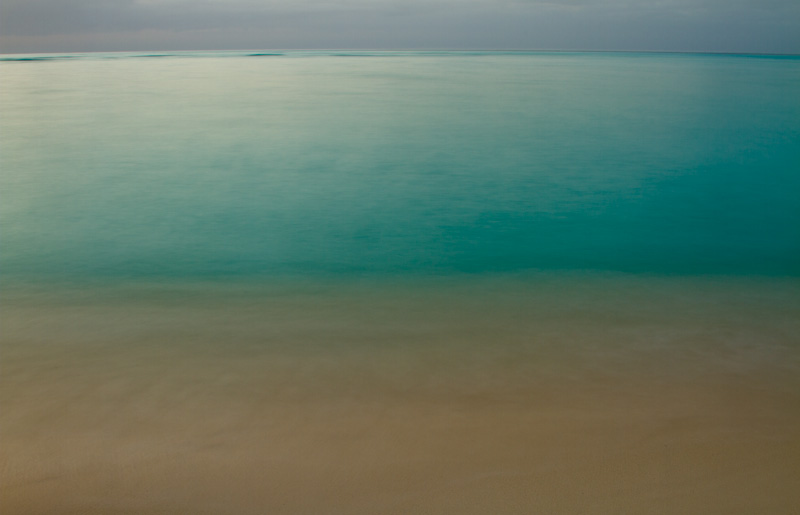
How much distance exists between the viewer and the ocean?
7.35 feet

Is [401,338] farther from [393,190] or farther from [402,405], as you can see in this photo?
[393,190]

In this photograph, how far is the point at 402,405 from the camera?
274cm

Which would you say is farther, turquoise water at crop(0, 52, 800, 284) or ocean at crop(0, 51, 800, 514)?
turquoise water at crop(0, 52, 800, 284)

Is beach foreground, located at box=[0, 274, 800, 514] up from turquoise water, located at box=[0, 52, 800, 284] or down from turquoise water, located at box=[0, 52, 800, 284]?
down

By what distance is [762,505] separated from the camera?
2086 mm

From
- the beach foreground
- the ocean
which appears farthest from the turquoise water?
the beach foreground

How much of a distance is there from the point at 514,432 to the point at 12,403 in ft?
7.49

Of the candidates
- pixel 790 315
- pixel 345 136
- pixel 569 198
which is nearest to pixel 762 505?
pixel 790 315

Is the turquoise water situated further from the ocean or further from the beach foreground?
the beach foreground

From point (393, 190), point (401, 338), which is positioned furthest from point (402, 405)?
point (393, 190)

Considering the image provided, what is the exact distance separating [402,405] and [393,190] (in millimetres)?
5923

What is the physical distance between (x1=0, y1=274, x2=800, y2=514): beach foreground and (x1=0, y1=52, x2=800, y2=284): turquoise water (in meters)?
1.18

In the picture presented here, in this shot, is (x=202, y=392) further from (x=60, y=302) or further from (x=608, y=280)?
(x=608, y=280)

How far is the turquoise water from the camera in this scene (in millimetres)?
5453
